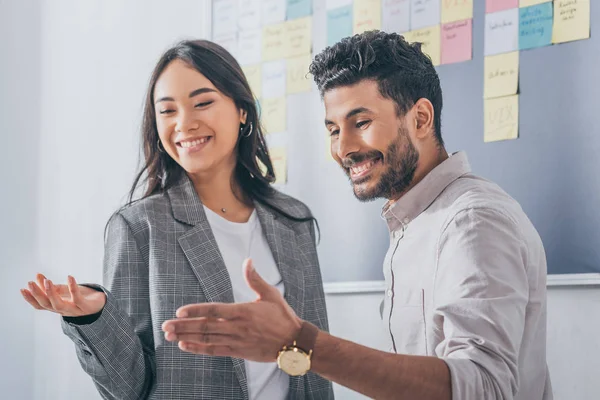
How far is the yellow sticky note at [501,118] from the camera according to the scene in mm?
1798

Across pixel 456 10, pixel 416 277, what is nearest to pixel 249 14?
pixel 456 10

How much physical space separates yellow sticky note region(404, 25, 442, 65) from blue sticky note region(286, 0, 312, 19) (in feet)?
1.32

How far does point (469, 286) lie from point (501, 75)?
2.67 feet

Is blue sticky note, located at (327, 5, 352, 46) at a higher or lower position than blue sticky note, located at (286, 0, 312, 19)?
lower

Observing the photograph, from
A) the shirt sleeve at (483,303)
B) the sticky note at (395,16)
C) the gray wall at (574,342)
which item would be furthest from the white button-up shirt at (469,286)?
the sticky note at (395,16)

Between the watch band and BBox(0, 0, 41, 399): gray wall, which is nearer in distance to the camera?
the watch band

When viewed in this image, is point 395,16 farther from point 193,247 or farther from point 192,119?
point 193,247

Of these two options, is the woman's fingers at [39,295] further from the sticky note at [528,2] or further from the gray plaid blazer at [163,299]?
the sticky note at [528,2]

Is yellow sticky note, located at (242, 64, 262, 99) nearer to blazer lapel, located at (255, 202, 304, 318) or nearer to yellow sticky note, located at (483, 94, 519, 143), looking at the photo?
blazer lapel, located at (255, 202, 304, 318)

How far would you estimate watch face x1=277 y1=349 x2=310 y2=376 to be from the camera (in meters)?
1.08

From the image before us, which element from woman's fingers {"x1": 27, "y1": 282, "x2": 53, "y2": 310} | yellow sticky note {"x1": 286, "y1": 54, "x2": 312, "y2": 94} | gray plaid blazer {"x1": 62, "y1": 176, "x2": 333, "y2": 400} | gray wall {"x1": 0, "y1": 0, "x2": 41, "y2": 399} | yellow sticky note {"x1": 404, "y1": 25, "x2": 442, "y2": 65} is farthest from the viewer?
gray wall {"x1": 0, "y1": 0, "x2": 41, "y2": 399}

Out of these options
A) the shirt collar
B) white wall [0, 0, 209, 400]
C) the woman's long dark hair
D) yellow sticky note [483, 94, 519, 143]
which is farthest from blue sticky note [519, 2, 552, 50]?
white wall [0, 0, 209, 400]

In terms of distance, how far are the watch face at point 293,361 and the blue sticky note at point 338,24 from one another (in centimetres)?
129

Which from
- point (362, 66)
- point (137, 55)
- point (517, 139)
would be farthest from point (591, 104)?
point (137, 55)
